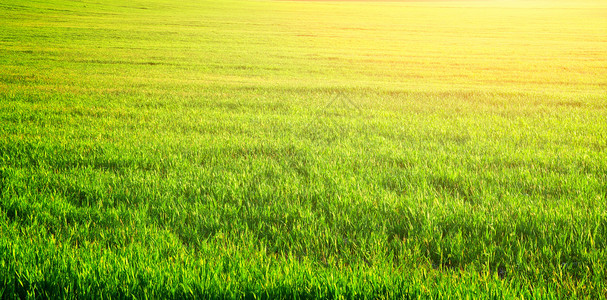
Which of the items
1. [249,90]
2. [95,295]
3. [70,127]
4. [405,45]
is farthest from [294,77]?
[405,45]

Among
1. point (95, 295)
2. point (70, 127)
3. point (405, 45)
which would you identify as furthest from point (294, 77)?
point (405, 45)

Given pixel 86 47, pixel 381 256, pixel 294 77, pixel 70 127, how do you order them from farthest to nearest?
pixel 86 47, pixel 294 77, pixel 70 127, pixel 381 256

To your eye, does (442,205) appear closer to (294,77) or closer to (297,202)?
(297,202)

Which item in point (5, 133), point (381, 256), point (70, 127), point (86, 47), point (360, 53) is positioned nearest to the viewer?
point (381, 256)

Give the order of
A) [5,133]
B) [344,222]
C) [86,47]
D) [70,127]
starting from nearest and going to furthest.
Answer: [344,222], [5,133], [70,127], [86,47]

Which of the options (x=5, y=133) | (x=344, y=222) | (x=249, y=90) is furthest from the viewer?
(x=249, y=90)

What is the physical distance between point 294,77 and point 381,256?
1612cm

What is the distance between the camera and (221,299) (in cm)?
221

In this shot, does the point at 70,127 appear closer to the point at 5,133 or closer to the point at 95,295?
the point at 5,133

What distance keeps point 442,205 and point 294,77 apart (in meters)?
15.4

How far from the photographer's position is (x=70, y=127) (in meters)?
6.89

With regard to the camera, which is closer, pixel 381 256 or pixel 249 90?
pixel 381 256

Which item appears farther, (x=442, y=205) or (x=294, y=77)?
(x=294, y=77)

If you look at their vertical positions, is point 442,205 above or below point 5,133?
above
